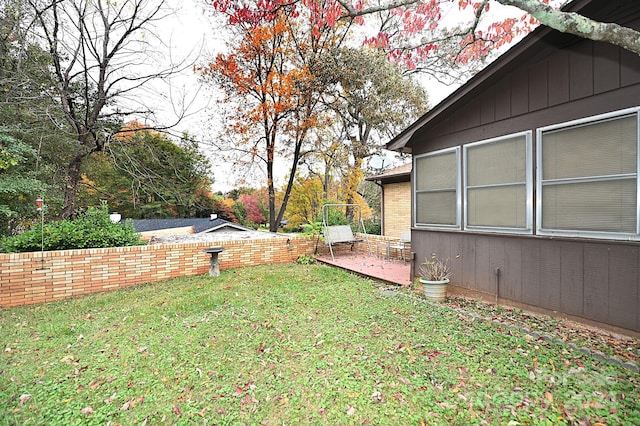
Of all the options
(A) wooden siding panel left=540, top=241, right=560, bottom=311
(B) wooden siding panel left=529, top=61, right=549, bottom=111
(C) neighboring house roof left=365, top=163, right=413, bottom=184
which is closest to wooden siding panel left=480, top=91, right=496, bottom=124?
(B) wooden siding panel left=529, top=61, right=549, bottom=111

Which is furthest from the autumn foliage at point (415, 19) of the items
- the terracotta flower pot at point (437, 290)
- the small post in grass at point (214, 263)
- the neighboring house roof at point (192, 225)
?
the neighboring house roof at point (192, 225)

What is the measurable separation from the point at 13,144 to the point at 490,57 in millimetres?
14853

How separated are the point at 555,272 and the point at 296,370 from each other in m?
3.26

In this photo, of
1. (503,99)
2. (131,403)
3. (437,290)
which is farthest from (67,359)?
(503,99)

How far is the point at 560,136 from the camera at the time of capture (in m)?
3.40

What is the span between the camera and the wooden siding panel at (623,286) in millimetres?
2867

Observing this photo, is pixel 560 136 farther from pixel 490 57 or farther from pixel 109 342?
pixel 490 57

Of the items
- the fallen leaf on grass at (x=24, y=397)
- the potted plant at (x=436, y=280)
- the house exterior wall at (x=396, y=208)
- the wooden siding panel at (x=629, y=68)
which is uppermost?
the wooden siding panel at (x=629, y=68)

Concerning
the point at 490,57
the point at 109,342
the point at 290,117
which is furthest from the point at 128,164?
the point at 490,57

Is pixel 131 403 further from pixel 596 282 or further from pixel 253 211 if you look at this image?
pixel 253 211

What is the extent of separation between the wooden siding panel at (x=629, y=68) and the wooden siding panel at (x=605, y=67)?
3 cm

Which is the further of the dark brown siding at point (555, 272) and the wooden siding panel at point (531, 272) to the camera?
the wooden siding panel at point (531, 272)

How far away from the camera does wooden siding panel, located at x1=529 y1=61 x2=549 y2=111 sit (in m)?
3.53

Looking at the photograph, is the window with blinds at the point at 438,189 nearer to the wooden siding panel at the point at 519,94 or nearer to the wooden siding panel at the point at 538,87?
the wooden siding panel at the point at 519,94
